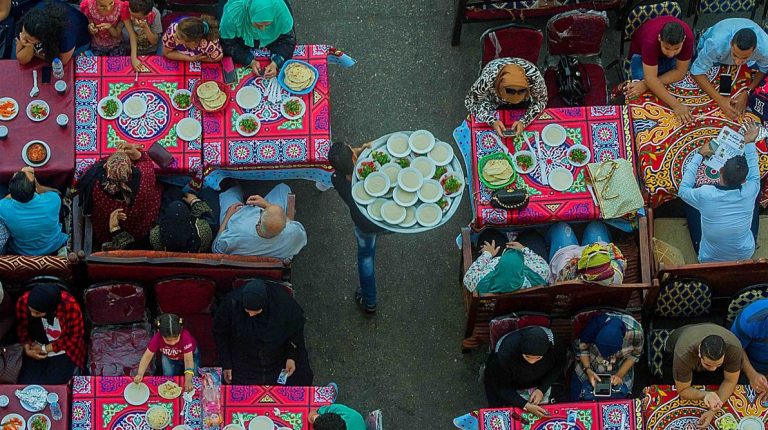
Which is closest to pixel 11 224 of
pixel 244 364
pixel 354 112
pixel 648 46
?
pixel 244 364

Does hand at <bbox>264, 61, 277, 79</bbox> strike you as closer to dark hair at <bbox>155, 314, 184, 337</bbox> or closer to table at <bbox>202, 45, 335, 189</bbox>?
table at <bbox>202, 45, 335, 189</bbox>

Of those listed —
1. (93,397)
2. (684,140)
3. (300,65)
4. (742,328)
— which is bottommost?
(93,397)

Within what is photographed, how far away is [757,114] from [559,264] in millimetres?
2111

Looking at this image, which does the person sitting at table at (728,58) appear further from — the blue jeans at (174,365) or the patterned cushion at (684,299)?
the blue jeans at (174,365)

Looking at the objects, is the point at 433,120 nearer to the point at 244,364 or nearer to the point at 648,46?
the point at 648,46

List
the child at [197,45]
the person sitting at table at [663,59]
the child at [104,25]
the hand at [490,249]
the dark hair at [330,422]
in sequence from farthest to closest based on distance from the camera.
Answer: the child at [104,25] → the person sitting at table at [663,59] → the child at [197,45] → the hand at [490,249] → the dark hair at [330,422]

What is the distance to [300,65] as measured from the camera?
768 cm

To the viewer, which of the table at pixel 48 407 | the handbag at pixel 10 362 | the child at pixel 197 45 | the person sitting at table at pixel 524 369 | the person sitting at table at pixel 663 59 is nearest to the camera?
the table at pixel 48 407

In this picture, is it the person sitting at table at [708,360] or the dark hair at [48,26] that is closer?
the person sitting at table at [708,360]

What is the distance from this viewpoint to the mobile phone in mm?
7809

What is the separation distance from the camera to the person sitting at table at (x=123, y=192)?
7027 millimetres

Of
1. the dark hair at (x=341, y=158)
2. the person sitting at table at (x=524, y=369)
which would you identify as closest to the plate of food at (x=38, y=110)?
the dark hair at (x=341, y=158)

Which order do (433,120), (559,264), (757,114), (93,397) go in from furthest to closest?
1. (433,120)
2. (757,114)
3. (559,264)
4. (93,397)

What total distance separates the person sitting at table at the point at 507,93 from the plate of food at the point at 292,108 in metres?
1.30
